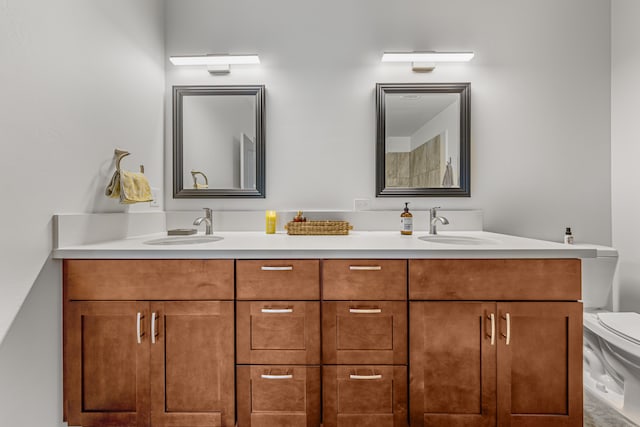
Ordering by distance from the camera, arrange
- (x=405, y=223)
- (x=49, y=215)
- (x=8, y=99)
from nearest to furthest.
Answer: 1. (x=8, y=99)
2. (x=49, y=215)
3. (x=405, y=223)

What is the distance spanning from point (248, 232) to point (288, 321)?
84cm

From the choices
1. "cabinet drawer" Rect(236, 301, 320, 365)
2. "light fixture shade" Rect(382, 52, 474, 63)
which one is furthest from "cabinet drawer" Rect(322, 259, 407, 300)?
"light fixture shade" Rect(382, 52, 474, 63)

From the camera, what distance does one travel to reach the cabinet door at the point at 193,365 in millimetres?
1177

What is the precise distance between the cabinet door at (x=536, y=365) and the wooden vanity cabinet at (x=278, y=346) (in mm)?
720

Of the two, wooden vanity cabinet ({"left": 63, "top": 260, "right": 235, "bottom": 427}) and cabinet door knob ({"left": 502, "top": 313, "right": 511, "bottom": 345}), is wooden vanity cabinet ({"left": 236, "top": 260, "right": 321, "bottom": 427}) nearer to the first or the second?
wooden vanity cabinet ({"left": 63, "top": 260, "right": 235, "bottom": 427})

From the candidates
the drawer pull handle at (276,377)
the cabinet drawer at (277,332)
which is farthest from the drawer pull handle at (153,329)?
the drawer pull handle at (276,377)

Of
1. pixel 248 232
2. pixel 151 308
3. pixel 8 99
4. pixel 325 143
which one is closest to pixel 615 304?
pixel 325 143

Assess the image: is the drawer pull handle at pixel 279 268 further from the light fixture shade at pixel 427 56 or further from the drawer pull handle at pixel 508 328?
the light fixture shade at pixel 427 56

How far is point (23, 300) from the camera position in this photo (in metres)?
1.05

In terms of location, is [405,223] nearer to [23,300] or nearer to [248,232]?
[248,232]

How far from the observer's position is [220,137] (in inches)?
77.0

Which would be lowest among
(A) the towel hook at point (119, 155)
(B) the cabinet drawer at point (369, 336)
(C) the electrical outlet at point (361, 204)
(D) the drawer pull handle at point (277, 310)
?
(B) the cabinet drawer at point (369, 336)

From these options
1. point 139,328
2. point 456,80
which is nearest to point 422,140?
point 456,80

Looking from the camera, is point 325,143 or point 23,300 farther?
point 325,143
